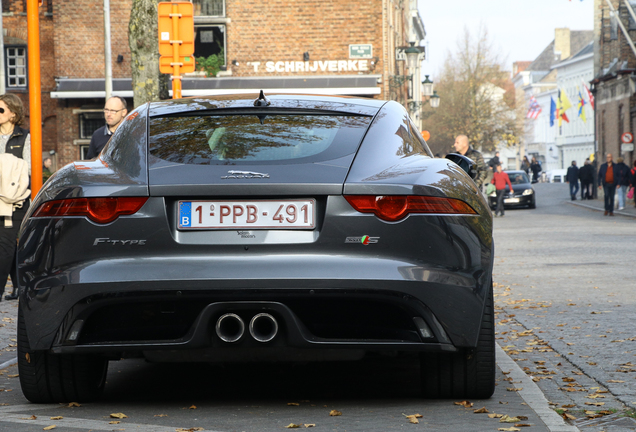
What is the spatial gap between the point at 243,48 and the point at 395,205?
2919 cm

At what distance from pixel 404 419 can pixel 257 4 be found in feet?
97.6

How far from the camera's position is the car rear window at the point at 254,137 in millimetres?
4484

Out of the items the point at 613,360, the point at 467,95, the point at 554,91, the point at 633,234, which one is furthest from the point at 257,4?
the point at 554,91

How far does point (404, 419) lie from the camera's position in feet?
14.6

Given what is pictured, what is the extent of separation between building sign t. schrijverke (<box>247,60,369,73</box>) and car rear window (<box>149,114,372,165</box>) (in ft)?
91.8

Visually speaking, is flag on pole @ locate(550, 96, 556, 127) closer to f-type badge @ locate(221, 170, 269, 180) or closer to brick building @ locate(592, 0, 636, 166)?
brick building @ locate(592, 0, 636, 166)

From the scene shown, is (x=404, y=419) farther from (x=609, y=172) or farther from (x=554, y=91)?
(x=554, y=91)

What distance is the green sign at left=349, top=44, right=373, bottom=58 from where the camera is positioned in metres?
32.3

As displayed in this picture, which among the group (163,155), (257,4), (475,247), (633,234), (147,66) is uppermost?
(257,4)

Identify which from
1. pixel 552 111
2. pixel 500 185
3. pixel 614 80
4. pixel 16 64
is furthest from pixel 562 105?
pixel 16 64

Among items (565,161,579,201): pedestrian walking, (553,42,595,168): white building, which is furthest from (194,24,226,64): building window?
(553,42,595,168): white building

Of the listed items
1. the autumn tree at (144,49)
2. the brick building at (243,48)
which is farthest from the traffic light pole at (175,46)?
the brick building at (243,48)

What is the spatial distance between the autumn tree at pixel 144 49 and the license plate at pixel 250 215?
8823 mm

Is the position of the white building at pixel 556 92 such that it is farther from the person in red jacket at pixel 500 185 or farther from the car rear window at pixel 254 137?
the car rear window at pixel 254 137
